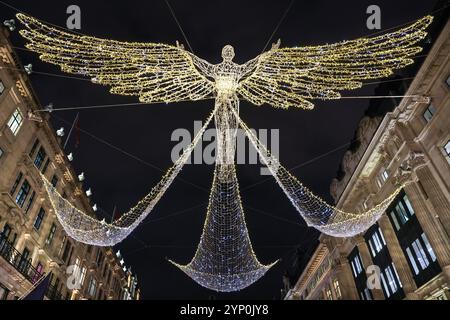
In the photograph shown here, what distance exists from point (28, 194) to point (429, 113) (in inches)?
1050

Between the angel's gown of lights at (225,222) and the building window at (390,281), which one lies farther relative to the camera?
the building window at (390,281)

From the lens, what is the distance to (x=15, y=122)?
20.2 metres

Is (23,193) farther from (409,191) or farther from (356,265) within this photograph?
(356,265)

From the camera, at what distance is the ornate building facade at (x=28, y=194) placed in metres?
18.8

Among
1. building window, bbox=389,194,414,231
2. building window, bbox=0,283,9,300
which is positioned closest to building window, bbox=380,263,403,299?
building window, bbox=389,194,414,231

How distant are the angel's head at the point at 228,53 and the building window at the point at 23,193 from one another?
18073 mm

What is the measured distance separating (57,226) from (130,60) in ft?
72.8

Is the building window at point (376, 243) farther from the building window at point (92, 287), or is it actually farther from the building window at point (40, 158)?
the building window at point (92, 287)

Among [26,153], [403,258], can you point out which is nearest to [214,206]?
[26,153]

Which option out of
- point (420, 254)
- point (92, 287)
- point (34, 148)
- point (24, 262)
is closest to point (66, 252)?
point (24, 262)

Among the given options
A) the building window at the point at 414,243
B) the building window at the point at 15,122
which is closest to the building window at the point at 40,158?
the building window at the point at 15,122

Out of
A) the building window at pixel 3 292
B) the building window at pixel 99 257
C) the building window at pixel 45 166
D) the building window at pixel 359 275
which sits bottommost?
the building window at pixel 3 292
